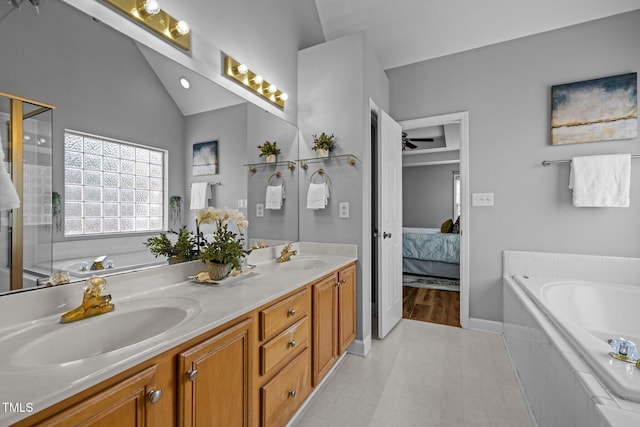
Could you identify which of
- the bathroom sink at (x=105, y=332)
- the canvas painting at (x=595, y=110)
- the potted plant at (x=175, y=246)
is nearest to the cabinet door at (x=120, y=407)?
the bathroom sink at (x=105, y=332)

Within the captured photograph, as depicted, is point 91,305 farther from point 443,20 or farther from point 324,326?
point 443,20

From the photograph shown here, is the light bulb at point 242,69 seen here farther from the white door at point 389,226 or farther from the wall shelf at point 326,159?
the white door at point 389,226

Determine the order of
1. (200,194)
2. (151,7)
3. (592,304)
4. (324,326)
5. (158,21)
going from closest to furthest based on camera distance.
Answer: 1. (151,7)
2. (158,21)
3. (200,194)
4. (324,326)
5. (592,304)

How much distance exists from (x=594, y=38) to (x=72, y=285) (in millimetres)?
3932

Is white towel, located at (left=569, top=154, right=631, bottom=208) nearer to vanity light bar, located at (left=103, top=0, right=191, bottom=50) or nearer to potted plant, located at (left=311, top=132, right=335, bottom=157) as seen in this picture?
potted plant, located at (left=311, top=132, right=335, bottom=157)

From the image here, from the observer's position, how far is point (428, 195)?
7184 mm

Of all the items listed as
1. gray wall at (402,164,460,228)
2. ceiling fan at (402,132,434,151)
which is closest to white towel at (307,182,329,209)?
ceiling fan at (402,132,434,151)

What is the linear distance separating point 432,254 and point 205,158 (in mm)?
3838

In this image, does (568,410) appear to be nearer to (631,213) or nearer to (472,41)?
(631,213)

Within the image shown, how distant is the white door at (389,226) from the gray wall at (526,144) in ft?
2.24

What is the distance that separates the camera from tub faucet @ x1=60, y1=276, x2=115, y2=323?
3.18ft

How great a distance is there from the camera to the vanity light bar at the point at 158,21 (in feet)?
4.39

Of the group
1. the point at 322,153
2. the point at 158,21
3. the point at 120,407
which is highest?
the point at 158,21

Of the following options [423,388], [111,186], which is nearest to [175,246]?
[111,186]
